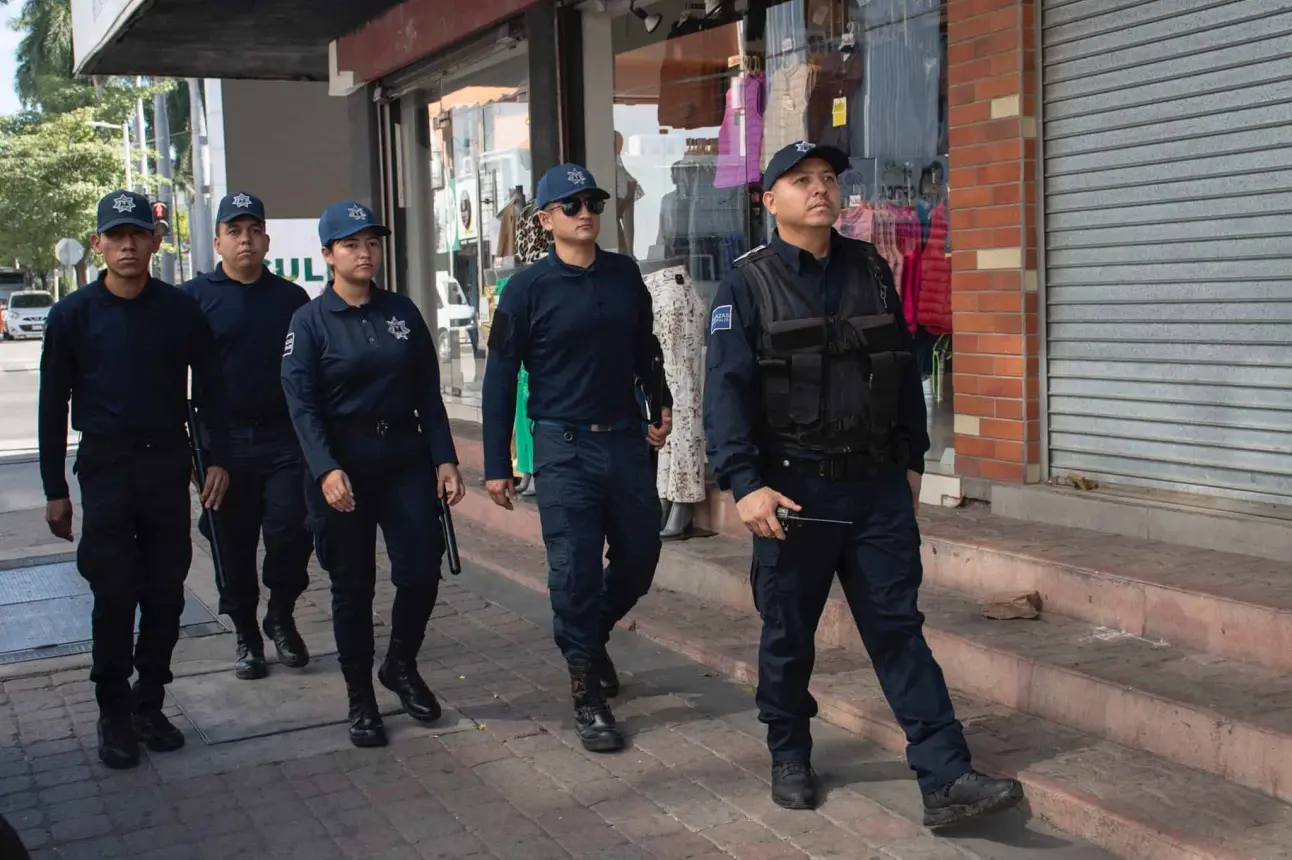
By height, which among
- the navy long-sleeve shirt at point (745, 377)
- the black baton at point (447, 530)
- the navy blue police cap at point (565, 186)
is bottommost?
the black baton at point (447, 530)

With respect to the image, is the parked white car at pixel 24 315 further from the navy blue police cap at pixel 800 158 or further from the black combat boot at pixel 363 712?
the navy blue police cap at pixel 800 158

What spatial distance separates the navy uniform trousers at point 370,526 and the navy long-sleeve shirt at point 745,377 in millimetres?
1444

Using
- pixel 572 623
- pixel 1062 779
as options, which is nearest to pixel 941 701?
pixel 1062 779

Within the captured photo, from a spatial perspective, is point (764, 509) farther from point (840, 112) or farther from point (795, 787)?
point (840, 112)

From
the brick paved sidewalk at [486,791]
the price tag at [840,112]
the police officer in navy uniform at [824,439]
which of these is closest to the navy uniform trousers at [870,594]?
the police officer in navy uniform at [824,439]

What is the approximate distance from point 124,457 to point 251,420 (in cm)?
102

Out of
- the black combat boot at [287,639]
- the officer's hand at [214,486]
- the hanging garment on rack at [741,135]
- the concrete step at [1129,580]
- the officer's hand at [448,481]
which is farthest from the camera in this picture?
the hanging garment on rack at [741,135]

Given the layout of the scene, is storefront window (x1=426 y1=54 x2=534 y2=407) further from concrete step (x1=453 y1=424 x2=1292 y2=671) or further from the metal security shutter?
concrete step (x1=453 y1=424 x2=1292 y2=671)

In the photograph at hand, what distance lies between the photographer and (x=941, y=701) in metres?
4.27

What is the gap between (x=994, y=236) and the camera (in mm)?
6812

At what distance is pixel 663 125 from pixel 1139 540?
516cm

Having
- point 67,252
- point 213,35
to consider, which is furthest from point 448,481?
point 67,252

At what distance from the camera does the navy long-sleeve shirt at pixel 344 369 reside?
523cm

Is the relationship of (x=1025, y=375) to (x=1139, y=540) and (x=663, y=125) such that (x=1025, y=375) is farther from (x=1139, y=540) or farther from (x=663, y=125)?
(x=663, y=125)
